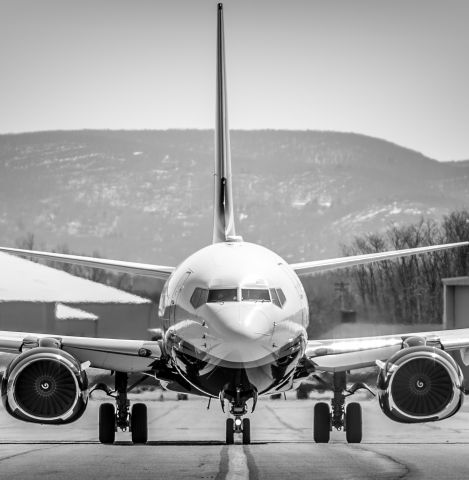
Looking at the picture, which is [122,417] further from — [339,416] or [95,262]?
[339,416]

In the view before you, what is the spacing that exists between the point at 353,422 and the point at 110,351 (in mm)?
6458

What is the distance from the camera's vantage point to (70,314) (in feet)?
273

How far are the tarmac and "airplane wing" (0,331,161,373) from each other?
1886 millimetres

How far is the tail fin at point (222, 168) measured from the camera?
1227 inches

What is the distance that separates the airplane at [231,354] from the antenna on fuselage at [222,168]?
1.9 inches

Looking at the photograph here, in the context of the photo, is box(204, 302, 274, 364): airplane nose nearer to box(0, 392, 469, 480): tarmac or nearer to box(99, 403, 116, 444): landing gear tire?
box(0, 392, 469, 480): tarmac

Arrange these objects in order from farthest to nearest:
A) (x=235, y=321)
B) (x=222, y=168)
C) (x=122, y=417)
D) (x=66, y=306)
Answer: (x=66, y=306), (x=222, y=168), (x=122, y=417), (x=235, y=321)

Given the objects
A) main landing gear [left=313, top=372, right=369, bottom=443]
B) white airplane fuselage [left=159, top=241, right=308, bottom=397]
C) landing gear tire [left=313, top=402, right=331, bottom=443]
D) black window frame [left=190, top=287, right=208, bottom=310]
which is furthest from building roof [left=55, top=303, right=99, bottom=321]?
black window frame [left=190, top=287, right=208, bottom=310]

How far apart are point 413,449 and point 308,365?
149 inches

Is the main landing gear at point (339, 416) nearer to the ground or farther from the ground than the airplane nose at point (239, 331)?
nearer to the ground

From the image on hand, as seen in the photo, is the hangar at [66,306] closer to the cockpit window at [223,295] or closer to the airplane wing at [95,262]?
the airplane wing at [95,262]

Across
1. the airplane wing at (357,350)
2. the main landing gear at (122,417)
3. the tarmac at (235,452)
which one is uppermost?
the airplane wing at (357,350)

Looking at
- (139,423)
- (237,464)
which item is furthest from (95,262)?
(237,464)

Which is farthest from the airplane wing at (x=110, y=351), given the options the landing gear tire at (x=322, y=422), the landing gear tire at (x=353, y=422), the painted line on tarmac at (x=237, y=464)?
the landing gear tire at (x=353, y=422)
